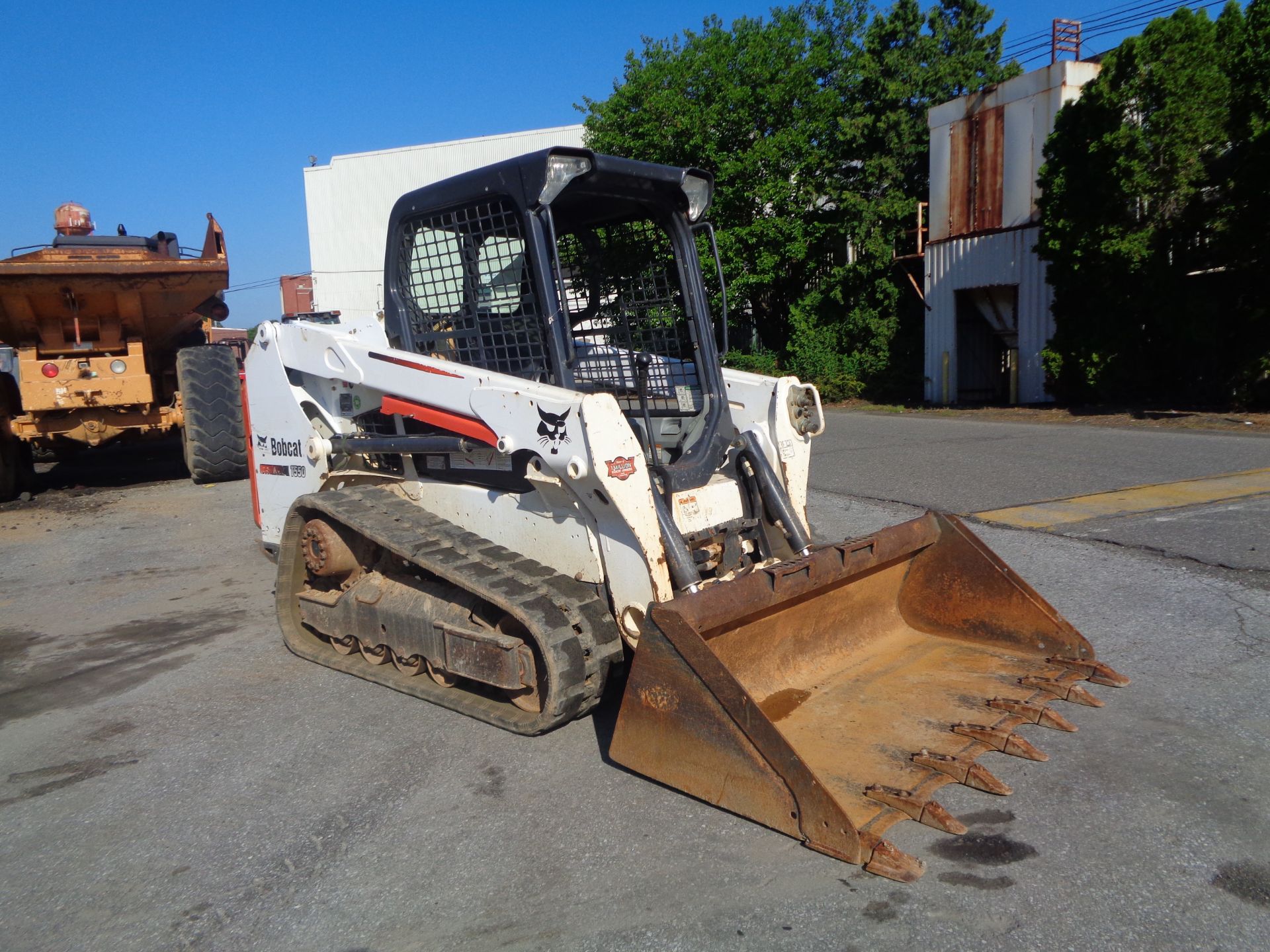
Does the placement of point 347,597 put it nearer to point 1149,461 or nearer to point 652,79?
point 1149,461

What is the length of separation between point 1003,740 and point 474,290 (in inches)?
117

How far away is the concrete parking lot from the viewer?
281 centimetres

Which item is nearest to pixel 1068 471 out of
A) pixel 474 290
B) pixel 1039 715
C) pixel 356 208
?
pixel 1039 715

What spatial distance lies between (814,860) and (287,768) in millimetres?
2137

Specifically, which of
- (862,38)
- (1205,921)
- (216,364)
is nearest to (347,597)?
(1205,921)

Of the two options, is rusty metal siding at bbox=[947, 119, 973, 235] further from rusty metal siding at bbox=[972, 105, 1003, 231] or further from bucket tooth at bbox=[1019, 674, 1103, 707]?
bucket tooth at bbox=[1019, 674, 1103, 707]

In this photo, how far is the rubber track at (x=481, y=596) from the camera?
3.85 meters

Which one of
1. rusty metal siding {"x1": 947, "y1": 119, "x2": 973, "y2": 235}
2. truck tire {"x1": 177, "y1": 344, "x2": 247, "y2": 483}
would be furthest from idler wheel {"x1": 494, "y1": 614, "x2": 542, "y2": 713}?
rusty metal siding {"x1": 947, "y1": 119, "x2": 973, "y2": 235}

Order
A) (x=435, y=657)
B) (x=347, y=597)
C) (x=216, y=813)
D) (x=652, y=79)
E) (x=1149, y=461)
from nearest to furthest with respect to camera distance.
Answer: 1. (x=216, y=813)
2. (x=435, y=657)
3. (x=347, y=597)
4. (x=1149, y=461)
5. (x=652, y=79)

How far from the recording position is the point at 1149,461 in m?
10.5

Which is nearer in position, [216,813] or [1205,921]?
[1205,921]

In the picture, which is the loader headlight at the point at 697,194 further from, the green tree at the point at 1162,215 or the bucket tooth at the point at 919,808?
the green tree at the point at 1162,215

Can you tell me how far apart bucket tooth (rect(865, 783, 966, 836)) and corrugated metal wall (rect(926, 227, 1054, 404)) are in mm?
16686

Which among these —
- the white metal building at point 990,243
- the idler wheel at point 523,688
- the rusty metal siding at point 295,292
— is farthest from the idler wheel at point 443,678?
the rusty metal siding at point 295,292
